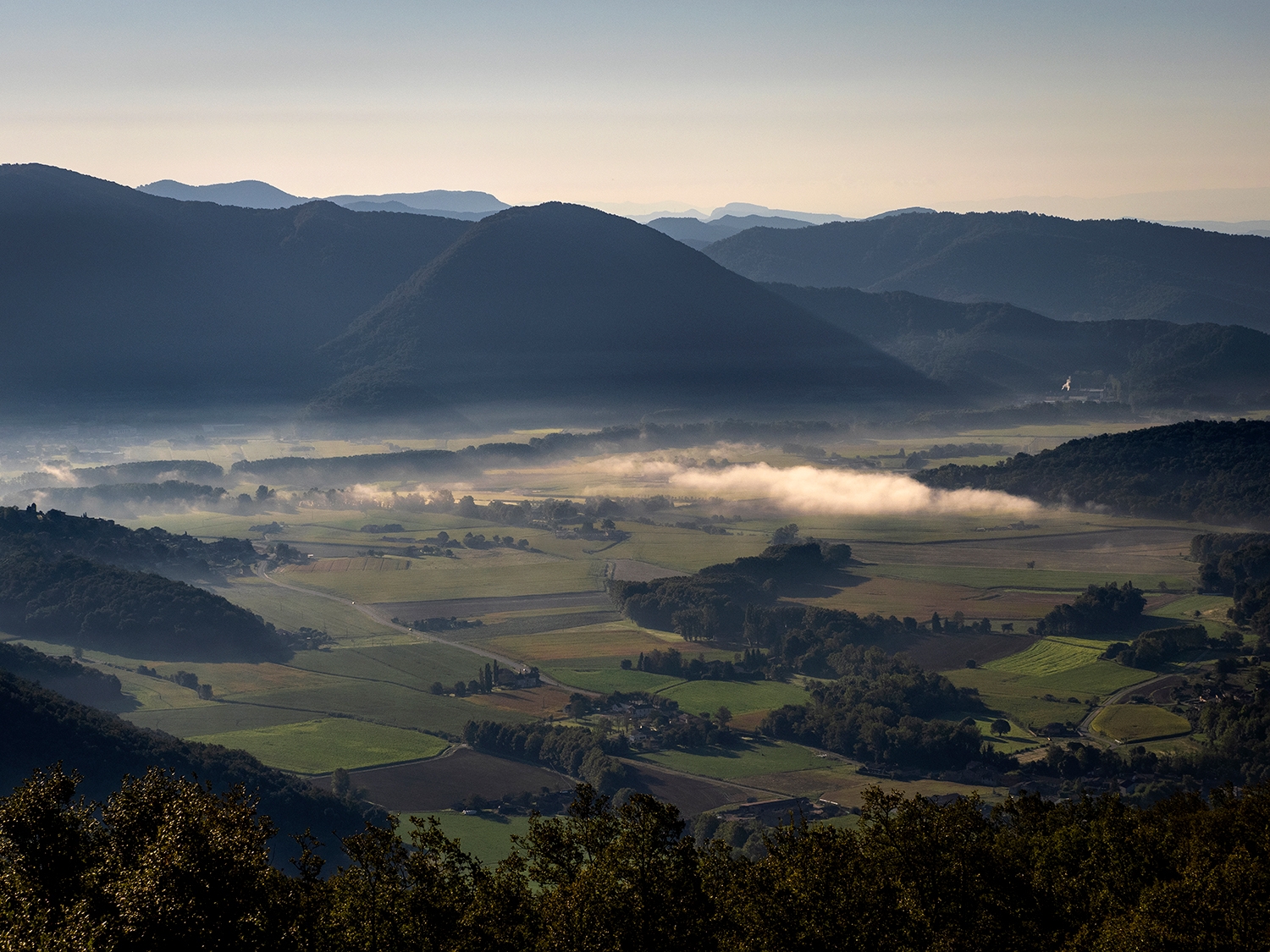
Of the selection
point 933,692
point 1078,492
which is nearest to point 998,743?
point 933,692

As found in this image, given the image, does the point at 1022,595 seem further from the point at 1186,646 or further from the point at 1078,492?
the point at 1078,492

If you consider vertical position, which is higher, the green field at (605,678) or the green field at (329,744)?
the green field at (605,678)

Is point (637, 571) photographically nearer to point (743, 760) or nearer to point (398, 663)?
point (398, 663)

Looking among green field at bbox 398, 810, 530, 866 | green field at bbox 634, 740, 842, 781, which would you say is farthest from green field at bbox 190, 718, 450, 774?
green field at bbox 634, 740, 842, 781

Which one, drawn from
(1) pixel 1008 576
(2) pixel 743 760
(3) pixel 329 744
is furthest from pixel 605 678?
(1) pixel 1008 576

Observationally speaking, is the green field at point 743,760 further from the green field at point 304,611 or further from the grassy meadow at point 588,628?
the green field at point 304,611

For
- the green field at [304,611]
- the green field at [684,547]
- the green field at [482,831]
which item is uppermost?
the green field at [684,547]

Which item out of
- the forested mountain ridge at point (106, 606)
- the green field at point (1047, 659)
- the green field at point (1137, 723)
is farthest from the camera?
the forested mountain ridge at point (106, 606)

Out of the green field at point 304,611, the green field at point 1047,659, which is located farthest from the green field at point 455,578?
the green field at point 1047,659
